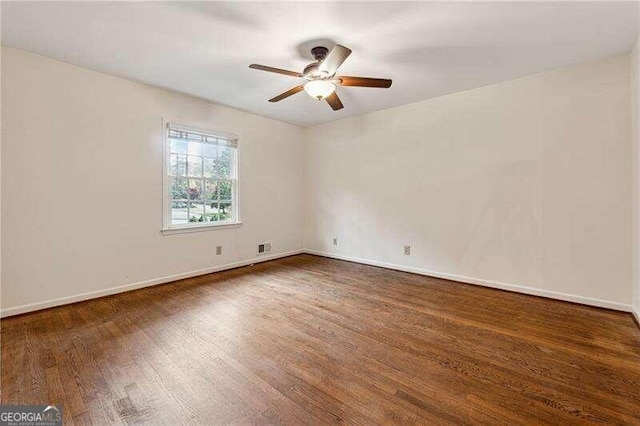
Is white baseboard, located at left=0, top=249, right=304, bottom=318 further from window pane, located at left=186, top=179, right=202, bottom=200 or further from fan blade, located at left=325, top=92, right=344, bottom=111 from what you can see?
fan blade, located at left=325, top=92, right=344, bottom=111

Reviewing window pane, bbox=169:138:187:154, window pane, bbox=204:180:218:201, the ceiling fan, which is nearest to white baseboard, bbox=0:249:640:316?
window pane, bbox=204:180:218:201

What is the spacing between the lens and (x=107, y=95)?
312 centimetres

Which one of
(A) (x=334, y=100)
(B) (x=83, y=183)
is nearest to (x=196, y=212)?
(B) (x=83, y=183)

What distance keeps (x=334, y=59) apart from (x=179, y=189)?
110 inches

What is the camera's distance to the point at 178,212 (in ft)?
12.5

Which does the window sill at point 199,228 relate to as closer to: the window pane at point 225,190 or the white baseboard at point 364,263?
the window pane at point 225,190

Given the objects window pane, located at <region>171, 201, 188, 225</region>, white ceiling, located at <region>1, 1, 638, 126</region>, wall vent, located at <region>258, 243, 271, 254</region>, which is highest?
white ceiling, located at <region>1, 1, 638, 126</region>

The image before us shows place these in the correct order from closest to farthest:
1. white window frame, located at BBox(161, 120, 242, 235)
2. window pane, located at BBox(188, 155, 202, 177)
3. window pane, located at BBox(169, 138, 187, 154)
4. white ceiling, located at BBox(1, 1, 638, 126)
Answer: white ceiling, located at BBox(1, 1, 638, 126) → white window frame, located at BBox(161, 120, 242, 235) → window pane, located at BBox(169, 138, 187, 154) → window pane, located at BBox(188, 155, 202, 177)

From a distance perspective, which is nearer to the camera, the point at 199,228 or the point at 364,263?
the point at 199,228

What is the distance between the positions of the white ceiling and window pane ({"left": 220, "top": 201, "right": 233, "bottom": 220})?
1.80m

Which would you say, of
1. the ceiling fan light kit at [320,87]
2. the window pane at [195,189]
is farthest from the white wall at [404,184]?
the ceiling fan light kit at [320,87]

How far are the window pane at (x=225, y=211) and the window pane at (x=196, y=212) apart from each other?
0.33 m

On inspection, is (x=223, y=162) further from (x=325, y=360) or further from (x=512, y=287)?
(x=512, y=287)

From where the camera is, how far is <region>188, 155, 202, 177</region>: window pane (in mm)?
3932
